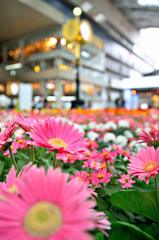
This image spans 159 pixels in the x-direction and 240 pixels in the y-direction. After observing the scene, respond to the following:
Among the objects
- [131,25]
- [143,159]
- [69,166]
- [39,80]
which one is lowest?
[69,166]

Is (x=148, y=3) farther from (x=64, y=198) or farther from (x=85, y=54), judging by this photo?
(x=64, y=198)

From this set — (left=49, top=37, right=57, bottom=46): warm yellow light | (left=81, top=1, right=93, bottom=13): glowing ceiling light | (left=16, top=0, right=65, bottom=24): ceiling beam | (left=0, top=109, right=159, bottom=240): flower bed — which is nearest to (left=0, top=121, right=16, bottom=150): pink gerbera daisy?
(left=0, top=109, right=159, bottom=240): flower bed

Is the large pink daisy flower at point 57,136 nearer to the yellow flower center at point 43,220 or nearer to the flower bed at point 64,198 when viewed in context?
the flower bed at point 64,198

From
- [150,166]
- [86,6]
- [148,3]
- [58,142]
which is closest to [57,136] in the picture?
[58,142]

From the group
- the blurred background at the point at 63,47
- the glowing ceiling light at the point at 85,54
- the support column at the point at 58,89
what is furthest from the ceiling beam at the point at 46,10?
the glowing ceiling light at the point at 85,54

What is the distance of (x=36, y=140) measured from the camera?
291 millimetres

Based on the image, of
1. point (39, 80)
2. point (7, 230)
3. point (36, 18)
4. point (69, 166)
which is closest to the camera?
point (7, 230)

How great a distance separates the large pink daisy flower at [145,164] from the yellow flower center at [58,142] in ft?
0.28

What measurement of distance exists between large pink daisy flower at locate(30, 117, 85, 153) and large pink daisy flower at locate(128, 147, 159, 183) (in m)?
0.07

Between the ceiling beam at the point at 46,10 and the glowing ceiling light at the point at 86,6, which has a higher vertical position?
the glowing ceiling light at the point at 86,6

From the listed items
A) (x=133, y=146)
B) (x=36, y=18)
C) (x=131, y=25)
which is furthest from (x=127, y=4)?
(x=133, y=146)

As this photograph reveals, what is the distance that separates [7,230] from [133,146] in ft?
2.47

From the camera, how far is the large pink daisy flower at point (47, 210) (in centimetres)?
16

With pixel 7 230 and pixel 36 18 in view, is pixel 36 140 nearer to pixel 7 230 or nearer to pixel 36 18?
pixel 7 230
